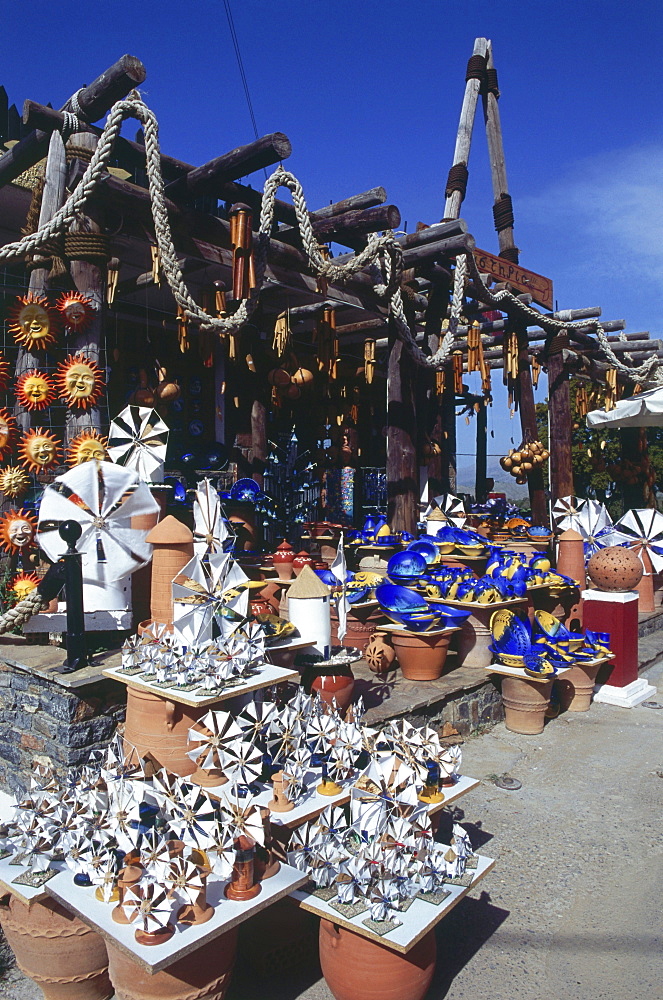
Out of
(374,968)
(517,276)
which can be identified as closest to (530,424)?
(517,276)

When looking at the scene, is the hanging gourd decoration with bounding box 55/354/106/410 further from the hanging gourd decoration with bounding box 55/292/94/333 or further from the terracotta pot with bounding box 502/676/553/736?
the terracotta pot with bounding box 502/676/553/736

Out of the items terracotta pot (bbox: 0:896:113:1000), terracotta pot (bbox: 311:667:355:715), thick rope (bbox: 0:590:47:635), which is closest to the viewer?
terracotta pot (bbox: 0:896:113:1000)

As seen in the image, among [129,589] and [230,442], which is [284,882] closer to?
[129,589]

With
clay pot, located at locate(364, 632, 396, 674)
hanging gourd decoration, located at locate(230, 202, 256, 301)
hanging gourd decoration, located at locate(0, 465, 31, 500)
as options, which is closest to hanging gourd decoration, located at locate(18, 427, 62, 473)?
hanging gourd decoration, located at locate(0, 465, 31, 500)

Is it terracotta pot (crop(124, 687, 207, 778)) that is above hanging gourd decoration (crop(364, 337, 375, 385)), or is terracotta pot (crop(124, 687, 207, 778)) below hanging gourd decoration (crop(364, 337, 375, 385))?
below

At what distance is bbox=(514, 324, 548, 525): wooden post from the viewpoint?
30.8ft

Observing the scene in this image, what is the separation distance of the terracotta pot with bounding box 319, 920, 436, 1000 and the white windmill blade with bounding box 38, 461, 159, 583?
215 centimetres

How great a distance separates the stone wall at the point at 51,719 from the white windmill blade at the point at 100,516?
610mm

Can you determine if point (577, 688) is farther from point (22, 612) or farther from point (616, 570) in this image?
point (22, 612)

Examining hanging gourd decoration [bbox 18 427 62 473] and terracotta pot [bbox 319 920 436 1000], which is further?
hanging gourd decoration [bbox 18 427 62 473]

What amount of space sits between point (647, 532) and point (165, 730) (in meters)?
7.50

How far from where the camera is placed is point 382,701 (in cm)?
458

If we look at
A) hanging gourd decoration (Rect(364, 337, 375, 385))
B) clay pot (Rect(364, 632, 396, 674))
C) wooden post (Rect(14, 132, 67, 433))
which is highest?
wooden post (Rect(14, 132, 67, 433))

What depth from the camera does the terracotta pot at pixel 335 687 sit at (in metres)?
3.82
